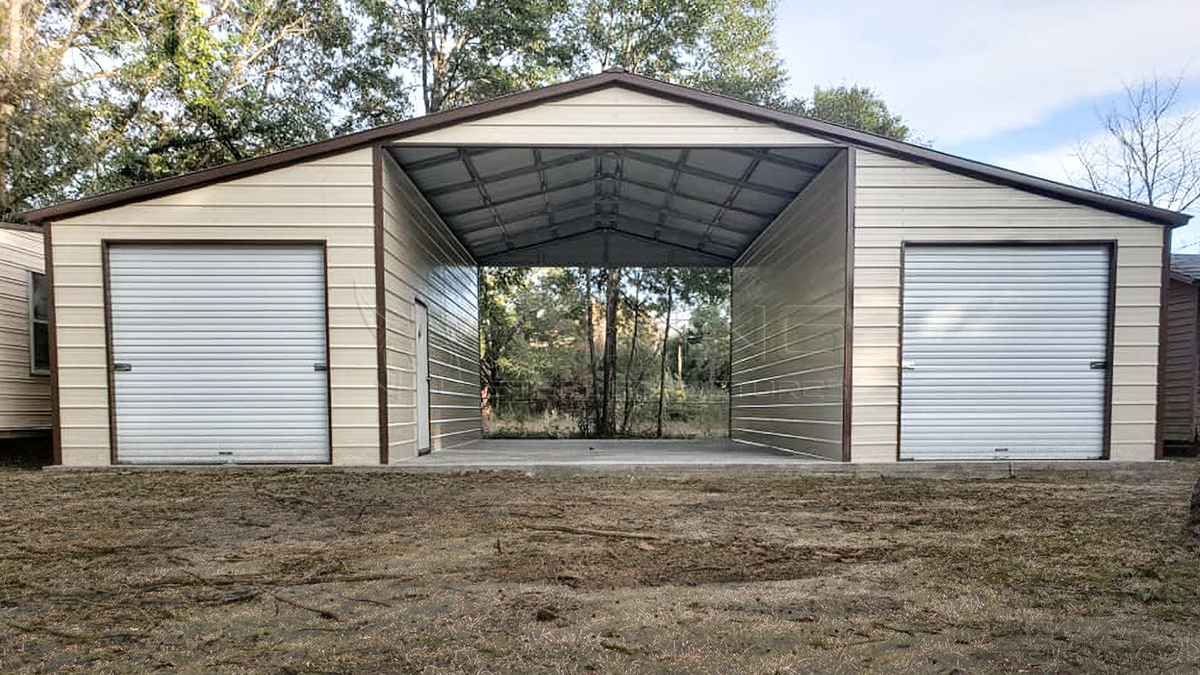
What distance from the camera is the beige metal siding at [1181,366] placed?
8.23 m

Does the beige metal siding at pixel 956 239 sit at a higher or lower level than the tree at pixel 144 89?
lower

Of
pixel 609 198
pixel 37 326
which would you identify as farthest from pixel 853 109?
pixel 37 326

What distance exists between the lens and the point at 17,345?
7.23 m

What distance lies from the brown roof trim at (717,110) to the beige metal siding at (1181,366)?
4.00m

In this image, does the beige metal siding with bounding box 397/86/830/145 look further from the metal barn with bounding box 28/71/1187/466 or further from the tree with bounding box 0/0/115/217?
the tree with bounding box 0/0/115/217

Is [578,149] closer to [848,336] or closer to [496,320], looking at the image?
[848,336]

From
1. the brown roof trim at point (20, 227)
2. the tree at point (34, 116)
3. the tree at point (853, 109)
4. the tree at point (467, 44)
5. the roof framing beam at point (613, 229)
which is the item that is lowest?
the brown roof trim at point (20, 227)

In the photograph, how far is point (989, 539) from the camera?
2.97 meters

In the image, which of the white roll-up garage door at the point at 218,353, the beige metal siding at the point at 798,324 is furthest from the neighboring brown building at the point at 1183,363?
the white roll-up garage door at the point at 218,353

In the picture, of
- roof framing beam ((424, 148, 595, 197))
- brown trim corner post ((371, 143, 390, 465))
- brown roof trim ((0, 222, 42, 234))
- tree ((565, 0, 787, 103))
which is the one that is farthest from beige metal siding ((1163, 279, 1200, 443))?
brown roof trim ((0, 222, 42, 234))

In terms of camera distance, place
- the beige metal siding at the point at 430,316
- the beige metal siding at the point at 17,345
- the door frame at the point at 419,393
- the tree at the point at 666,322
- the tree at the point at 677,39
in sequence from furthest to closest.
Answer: the tree at the point at 666,322 < the tree at the point at 677,39 < the beige metal siding at the point at 17,345 < the door frame at the point at 419,393 < the beige metal siding at the point at 430,316

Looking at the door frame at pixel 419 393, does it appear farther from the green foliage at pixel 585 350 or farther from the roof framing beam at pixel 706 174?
the green foliage at pixel 585 350

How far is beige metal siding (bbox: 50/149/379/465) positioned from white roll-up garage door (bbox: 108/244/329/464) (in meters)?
0.14

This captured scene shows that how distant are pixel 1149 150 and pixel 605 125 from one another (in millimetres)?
16288
